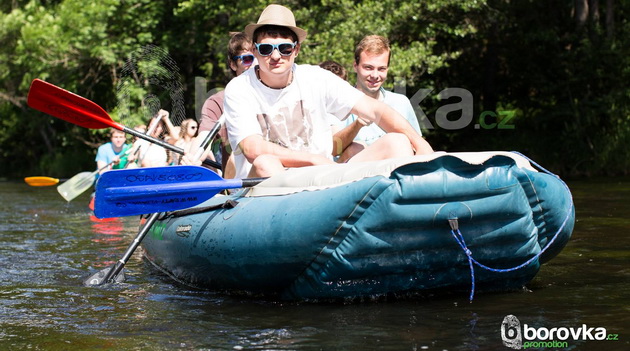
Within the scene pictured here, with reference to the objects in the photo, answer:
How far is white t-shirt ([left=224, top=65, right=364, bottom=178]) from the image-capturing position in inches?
174

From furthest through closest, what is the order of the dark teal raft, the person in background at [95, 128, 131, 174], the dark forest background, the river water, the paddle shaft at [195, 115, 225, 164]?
the dark forest background < the person in background at [95, 128, 131, 174] < the paddle shaft at [195, 115, 225, 164] < the dark teal raft < the river water

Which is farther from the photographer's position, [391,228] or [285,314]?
[285,314]

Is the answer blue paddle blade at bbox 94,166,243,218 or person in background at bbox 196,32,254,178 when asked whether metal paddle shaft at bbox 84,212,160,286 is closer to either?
blue paddle blade at bbox 94,166,243,218

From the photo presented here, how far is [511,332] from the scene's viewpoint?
331cm

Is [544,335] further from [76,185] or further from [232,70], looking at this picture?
[76,185]

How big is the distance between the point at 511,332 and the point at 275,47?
6.24 feet

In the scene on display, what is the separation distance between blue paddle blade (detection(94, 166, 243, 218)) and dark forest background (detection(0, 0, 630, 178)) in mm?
6023

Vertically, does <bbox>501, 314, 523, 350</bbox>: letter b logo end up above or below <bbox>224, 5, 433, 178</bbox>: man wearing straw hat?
below

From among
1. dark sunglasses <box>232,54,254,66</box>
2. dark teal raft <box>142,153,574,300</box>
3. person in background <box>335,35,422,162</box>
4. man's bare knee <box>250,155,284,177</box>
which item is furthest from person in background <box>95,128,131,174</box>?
dark teal raft <box>142,153,574,300</box>

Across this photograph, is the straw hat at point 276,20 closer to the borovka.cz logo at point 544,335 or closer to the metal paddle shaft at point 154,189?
the metal paddle shaft at point 154,189

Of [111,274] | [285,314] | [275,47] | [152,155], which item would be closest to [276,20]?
[275,47]

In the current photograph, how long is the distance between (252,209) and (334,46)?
31.9ft

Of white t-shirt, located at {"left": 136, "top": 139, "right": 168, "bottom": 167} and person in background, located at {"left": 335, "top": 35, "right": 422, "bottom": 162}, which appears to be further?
white t-shirt, located at {"left": 136, "top": 139, "right": 168, "bottom": 167}

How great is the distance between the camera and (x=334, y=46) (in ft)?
44.1
